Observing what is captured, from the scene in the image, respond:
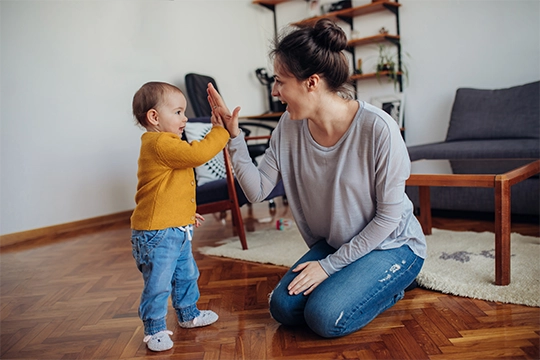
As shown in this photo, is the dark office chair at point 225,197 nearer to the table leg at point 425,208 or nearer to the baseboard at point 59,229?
the table leg at point 425,208

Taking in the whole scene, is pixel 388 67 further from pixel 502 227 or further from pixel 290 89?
pixel 290 89

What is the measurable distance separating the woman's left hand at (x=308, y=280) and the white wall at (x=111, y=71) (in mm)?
2727

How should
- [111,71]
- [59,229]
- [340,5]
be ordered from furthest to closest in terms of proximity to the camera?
[340,5] < [111,71] < [59,229]

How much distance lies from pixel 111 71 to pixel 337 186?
2874 millimetres

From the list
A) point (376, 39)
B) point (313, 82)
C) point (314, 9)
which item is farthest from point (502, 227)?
point (314, 9)

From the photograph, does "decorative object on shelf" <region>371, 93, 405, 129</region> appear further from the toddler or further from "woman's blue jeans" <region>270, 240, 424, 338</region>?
the toddler

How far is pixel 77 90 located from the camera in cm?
361

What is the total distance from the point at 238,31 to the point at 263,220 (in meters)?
Answer: 2.35

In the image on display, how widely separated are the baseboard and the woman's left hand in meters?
2.61

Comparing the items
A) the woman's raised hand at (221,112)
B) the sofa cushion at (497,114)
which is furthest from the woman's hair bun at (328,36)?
the sofa cushion at (497,114)

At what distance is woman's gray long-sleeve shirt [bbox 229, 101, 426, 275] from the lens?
1.41m

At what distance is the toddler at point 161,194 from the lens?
142 cm

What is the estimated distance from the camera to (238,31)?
4.75m

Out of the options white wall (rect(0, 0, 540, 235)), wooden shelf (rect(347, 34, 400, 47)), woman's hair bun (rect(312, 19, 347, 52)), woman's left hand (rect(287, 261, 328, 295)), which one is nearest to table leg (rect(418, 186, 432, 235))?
woman's left hand (rect(287, 261, 328, 295))
